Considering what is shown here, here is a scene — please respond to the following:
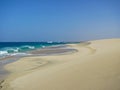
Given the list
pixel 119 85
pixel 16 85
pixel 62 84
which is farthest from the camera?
pixel 16 85

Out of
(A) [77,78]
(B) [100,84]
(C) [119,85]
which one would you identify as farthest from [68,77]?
(C) [119,85]

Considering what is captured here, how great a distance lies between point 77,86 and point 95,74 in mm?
1330

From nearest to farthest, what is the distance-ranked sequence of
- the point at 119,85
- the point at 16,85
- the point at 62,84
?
the point at 119,85 → the point at 62,84 → the point at 16,85

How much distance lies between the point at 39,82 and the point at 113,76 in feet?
7.90

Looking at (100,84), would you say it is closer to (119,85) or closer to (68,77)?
(119,85)

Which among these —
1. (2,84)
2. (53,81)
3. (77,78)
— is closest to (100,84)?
(77,78)

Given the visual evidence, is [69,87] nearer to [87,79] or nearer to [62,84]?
[62,84]

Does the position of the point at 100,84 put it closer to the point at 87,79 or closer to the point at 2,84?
the point at 87,79

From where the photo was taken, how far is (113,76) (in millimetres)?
7086

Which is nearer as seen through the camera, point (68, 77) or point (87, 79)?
point (87, 79)

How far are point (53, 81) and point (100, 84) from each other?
1664 millimetres

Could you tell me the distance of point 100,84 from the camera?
21.1 feet

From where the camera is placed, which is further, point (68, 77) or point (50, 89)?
point (68, 77)

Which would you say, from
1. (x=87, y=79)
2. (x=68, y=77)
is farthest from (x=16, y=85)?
(x=87, y=79)
